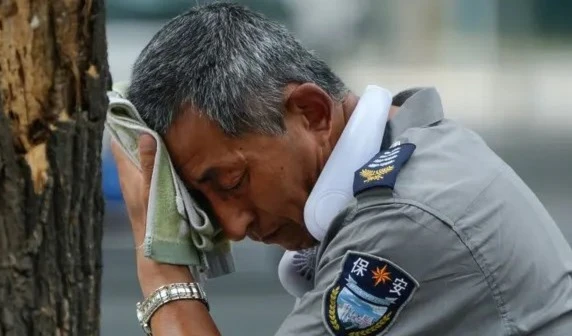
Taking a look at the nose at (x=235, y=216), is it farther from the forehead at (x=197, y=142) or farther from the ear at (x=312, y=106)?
the ear at (x=312, y=106)

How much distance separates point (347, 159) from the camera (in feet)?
8.02

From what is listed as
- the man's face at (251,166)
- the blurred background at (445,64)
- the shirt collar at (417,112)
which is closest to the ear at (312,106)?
the man's face at (251,166)

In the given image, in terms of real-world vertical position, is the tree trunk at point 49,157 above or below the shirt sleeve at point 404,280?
above

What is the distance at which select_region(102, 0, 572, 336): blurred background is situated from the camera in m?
7.60

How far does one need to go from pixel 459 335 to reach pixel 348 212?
28 cm

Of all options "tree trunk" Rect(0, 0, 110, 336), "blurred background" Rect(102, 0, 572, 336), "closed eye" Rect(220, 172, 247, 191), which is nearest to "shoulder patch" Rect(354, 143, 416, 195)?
"closed eye" Rect(220, 172, 247, 191)

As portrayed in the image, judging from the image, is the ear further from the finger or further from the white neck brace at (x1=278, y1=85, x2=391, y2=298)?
the finger

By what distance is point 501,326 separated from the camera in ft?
7.32

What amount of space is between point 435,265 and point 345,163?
0.33m

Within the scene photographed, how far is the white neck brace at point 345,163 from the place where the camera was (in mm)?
2404

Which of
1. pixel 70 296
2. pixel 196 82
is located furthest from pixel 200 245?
pixel 70 296

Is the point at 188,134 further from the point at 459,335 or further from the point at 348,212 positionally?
the point at 459,335

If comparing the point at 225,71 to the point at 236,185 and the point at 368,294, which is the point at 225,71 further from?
the point at 368,294

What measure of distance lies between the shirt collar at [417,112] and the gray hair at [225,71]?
0.42ft
